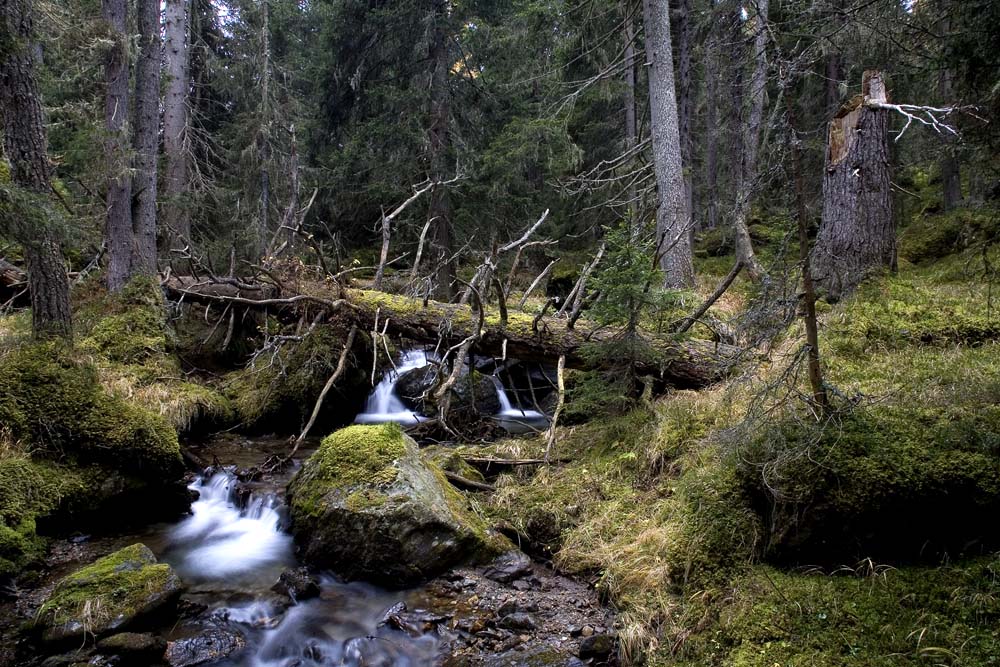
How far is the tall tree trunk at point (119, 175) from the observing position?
1061 centimetres

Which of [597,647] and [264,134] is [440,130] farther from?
[597,647]

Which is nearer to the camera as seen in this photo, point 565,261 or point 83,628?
point 83,628

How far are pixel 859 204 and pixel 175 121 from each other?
49.1 ft

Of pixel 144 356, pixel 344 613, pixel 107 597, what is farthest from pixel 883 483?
pixel 144 356

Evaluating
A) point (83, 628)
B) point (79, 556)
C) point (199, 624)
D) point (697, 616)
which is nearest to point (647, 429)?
point (697, 616)

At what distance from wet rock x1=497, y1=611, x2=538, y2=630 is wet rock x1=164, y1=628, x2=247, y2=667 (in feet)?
7.02

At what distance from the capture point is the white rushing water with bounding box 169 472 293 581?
5.93 metres

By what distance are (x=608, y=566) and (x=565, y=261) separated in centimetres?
1516

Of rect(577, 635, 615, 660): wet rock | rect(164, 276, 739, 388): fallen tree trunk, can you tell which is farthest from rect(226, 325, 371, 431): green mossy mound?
rect(577, 635, 615, 660): wet rock

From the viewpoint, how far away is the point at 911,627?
3.32m

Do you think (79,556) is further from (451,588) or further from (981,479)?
(981,479)

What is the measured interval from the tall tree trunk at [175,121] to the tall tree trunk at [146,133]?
7.19 ft

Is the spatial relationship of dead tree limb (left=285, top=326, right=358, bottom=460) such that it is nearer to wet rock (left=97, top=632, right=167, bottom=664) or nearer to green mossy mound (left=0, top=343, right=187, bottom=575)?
green mossy mound (left=0, top=343, right=187, bottom=575)

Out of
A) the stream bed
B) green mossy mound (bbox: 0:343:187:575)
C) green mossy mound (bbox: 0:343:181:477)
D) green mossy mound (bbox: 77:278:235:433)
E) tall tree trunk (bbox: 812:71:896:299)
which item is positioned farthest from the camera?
green mossy mound (bbox: 77:278:235:433)
